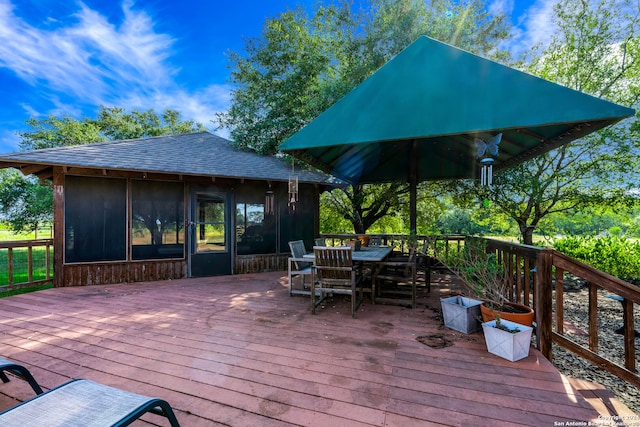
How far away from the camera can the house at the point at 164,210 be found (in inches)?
209

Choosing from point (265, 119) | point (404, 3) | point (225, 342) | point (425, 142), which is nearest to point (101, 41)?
point (265, 119)

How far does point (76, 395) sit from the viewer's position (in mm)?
1406

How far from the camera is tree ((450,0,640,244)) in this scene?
6.27m

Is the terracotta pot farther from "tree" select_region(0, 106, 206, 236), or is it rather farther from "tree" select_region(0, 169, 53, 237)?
"tree" select_region(0, 169, 53, 237)

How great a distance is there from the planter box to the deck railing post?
22.5 inches

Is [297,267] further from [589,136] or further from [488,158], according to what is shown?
[589,136]

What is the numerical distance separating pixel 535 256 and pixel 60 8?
1435 cm

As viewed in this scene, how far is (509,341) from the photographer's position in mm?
2432

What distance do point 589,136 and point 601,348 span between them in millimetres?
5207

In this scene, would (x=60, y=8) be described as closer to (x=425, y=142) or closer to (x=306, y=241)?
(x=306, y=241)

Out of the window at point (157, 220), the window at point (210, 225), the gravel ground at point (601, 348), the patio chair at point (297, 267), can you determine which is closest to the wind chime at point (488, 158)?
the gravel ground at point (601, 348)

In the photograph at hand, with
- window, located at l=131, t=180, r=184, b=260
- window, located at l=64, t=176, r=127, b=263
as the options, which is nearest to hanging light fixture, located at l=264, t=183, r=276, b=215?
window, located at l=131, t=180, r=184, b=260

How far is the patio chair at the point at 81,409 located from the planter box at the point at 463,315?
9.37 ft

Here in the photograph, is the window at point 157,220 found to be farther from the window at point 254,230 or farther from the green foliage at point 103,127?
the green foliage at point 103,127
